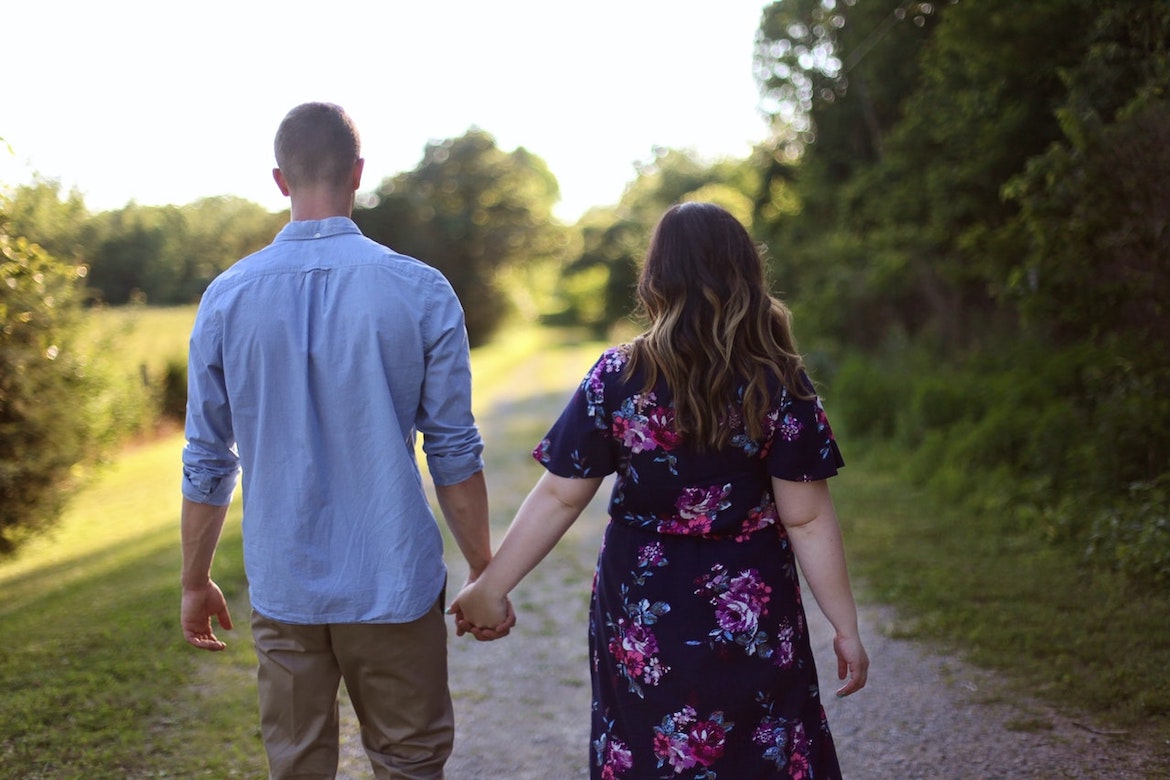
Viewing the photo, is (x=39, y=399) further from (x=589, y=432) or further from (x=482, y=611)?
(x=589, y=432)

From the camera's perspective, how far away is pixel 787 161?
67.7ft

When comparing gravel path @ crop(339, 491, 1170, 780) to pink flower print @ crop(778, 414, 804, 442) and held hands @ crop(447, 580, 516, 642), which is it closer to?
held hands @ crop(447, 580, 516, 642)

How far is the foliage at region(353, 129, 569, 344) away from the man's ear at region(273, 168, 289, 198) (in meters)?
30.5

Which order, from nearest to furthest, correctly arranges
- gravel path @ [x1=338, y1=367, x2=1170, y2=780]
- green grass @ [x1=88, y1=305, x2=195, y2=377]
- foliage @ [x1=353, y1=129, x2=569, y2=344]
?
gravel path @ [x1=338, y1=367, x2=1170, y2=780] < green grass @ [x1=88, y1=305, x2=195, y2=377] < foliage @ [x1=353, y1=129, x2=569, y2=344]

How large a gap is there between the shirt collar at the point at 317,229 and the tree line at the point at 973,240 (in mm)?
965

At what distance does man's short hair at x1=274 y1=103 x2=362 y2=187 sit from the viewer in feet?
8.19

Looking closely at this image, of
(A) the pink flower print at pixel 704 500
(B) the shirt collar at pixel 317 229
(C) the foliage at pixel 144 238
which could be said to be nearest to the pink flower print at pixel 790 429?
(A) the pink flower print at pixel 704 500

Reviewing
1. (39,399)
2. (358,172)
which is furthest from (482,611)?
(39,399)

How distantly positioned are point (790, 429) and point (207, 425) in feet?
4.84

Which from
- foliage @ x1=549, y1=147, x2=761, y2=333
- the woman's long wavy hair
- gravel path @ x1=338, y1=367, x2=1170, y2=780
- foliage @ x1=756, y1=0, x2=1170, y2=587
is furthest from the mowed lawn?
foliage @ x1=549, y1=147, x2=761, y2=333

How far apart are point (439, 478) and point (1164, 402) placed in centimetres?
577

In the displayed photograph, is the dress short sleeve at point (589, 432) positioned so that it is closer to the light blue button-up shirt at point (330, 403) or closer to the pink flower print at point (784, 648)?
the light blue button-up shirt at point (330, 403)

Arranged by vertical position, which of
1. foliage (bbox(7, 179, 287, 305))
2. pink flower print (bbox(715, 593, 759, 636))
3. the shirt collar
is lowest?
pink flower print (bbox(715, 593, 759, 636))

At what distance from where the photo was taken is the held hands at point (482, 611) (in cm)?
271
